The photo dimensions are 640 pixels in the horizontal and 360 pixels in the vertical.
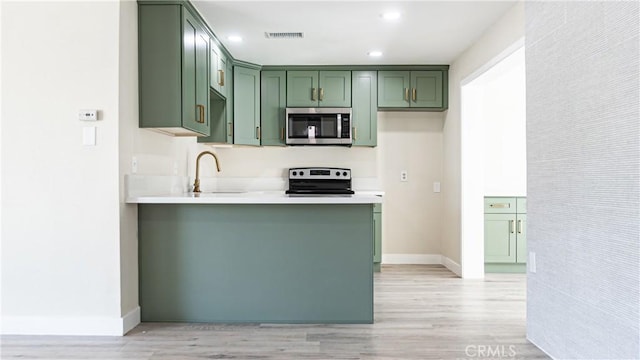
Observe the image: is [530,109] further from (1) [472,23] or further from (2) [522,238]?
(2) [522,238]

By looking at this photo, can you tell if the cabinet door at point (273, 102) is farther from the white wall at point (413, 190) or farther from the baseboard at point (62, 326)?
the baseboard at point (62, 326)

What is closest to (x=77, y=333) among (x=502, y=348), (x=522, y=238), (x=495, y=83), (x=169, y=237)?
(x=169, y=237)

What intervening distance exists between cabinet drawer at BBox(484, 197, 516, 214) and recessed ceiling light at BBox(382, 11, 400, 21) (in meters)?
2.12

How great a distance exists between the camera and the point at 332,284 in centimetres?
276

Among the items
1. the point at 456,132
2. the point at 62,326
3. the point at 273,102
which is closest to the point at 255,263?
the point at 62,326

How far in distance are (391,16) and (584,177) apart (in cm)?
193

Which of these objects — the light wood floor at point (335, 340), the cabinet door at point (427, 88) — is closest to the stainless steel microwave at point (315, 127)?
the cabinet door at point (427, 88)

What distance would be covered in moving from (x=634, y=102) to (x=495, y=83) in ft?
10.2

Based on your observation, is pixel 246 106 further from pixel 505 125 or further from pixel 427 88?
pixel 505 125

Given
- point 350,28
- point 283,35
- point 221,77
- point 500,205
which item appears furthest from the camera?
point 500,205

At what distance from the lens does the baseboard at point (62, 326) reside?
256cm

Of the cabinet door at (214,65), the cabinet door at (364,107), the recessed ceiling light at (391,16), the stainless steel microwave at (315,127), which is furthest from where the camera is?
the cabinet door at (364,107)

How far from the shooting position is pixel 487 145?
182 inches

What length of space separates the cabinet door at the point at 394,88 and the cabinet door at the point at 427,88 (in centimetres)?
8
